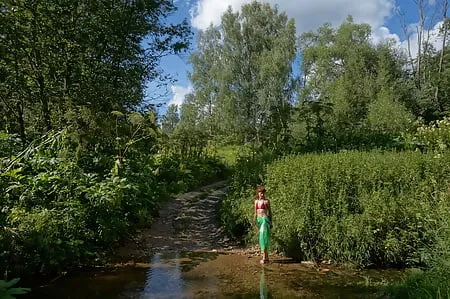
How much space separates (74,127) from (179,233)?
13.3 ft

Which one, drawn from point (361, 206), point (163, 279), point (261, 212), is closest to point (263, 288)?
point (163, 279)

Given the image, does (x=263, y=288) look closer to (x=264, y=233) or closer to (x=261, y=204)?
(x=264, y=233)

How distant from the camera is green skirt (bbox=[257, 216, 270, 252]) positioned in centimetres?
868

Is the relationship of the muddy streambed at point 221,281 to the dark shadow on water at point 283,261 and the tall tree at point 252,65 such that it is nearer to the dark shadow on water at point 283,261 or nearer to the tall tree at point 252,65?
the dark shadow on water at point 283,261

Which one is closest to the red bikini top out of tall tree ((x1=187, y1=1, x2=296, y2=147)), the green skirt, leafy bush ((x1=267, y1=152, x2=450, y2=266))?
the green skirt

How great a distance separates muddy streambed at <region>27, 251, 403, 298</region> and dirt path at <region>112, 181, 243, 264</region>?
0.89 m

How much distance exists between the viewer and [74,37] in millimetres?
11594

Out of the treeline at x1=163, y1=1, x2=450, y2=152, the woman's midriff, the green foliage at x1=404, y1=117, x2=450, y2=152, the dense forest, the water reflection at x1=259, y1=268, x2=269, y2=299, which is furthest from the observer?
the treeline at x1=163, y1=1, x2=450, y2=152

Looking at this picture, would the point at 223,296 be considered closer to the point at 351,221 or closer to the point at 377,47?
the point at 351,221

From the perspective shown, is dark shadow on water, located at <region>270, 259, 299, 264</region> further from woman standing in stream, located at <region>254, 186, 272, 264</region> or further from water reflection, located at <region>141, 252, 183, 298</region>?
water reflection, located at <region>141, 252, 183, 298</region>

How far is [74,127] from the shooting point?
9734 mm

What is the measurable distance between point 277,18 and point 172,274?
34.1 metres

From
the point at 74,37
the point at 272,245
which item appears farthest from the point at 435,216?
the point at 74,37

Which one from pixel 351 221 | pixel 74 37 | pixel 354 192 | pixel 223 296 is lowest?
pixel 223 296
